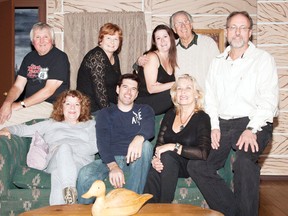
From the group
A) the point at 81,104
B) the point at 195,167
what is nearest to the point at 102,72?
the point at 81,104

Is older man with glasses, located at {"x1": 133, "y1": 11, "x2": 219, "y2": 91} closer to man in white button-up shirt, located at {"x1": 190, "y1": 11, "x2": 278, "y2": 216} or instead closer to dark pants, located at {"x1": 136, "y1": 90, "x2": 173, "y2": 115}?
dark pants, located at {"x1": 136, "y1": 90, "x2": 173, "y2": 115}

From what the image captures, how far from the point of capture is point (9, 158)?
3410mm

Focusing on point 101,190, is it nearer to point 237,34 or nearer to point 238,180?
point 238,180

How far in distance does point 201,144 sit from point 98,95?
949 mm

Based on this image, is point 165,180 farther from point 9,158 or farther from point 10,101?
point 10,101

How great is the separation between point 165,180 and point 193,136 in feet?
1.28

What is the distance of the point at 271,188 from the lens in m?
5.39

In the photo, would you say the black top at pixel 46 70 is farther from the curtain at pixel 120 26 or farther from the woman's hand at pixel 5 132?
the curtain at pixel 120 26

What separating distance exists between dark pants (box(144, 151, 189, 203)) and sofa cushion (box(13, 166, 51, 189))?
2.42ft

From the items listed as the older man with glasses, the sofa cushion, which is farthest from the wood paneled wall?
the sofa cushion

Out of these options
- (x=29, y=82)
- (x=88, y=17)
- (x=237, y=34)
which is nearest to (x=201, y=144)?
(x=237, y=34)

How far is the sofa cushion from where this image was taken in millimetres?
3412

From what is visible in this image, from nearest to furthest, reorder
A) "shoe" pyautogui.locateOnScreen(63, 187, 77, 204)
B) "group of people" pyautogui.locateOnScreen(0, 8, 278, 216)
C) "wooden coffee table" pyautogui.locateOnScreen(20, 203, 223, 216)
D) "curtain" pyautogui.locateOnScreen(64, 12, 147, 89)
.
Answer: "wooden coffee table" pyautogui.locateOnScreen(20, 203, 223, 216)
"shoe" pyautogui.locateOnScreen(63, 187, 77, 204)
"group of people" pyautogui.locateOnScreen(0, 8, 278, 216)
"curtain" pyautogui.locateOnScreen(64, 12, 147, 89)

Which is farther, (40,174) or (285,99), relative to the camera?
(285,99)
